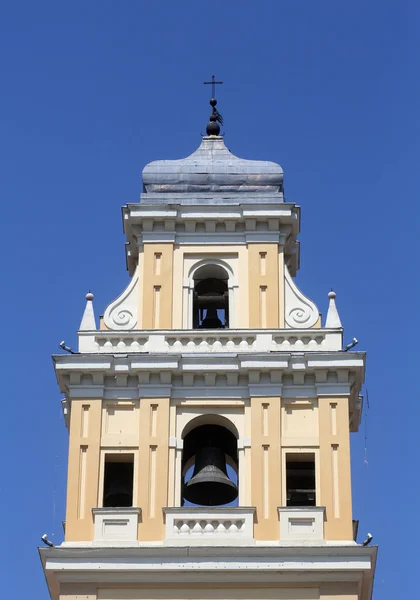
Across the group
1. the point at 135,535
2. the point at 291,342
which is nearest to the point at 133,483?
the point at 135,535

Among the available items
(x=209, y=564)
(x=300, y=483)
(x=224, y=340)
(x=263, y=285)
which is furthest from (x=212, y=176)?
(x=209, y=564)

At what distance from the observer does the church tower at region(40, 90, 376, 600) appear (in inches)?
1378

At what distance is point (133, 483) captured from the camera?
119 ft

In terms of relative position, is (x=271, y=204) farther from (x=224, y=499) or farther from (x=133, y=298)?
(x=224, y=499)

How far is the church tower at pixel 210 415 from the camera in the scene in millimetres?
35000

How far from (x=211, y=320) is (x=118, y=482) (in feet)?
13.8

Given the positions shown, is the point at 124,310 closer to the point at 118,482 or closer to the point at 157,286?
the point at 157,286

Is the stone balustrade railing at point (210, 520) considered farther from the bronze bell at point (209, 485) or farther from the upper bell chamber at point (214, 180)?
the upper bell chamber at point (214, 180)

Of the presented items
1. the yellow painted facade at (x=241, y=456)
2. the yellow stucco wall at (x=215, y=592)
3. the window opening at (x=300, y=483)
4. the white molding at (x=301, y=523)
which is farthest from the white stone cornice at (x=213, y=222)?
the yellow stucco wall at (x=215, y=592)

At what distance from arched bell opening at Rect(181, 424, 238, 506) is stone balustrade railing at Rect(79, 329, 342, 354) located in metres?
1.49

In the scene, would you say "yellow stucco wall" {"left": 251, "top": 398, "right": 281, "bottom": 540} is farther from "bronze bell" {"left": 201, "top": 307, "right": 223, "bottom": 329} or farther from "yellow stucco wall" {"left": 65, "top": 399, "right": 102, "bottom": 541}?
"bronze bell" {"left": 201, "top": 307, "right": 223, "bottom": 329}

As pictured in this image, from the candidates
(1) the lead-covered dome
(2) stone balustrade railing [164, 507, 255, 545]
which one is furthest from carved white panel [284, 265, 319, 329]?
(2) stone balustrade railing [164, 507, 255, 545]

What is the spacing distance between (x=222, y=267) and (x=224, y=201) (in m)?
1.36

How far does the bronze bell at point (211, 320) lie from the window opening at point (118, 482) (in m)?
3.76
